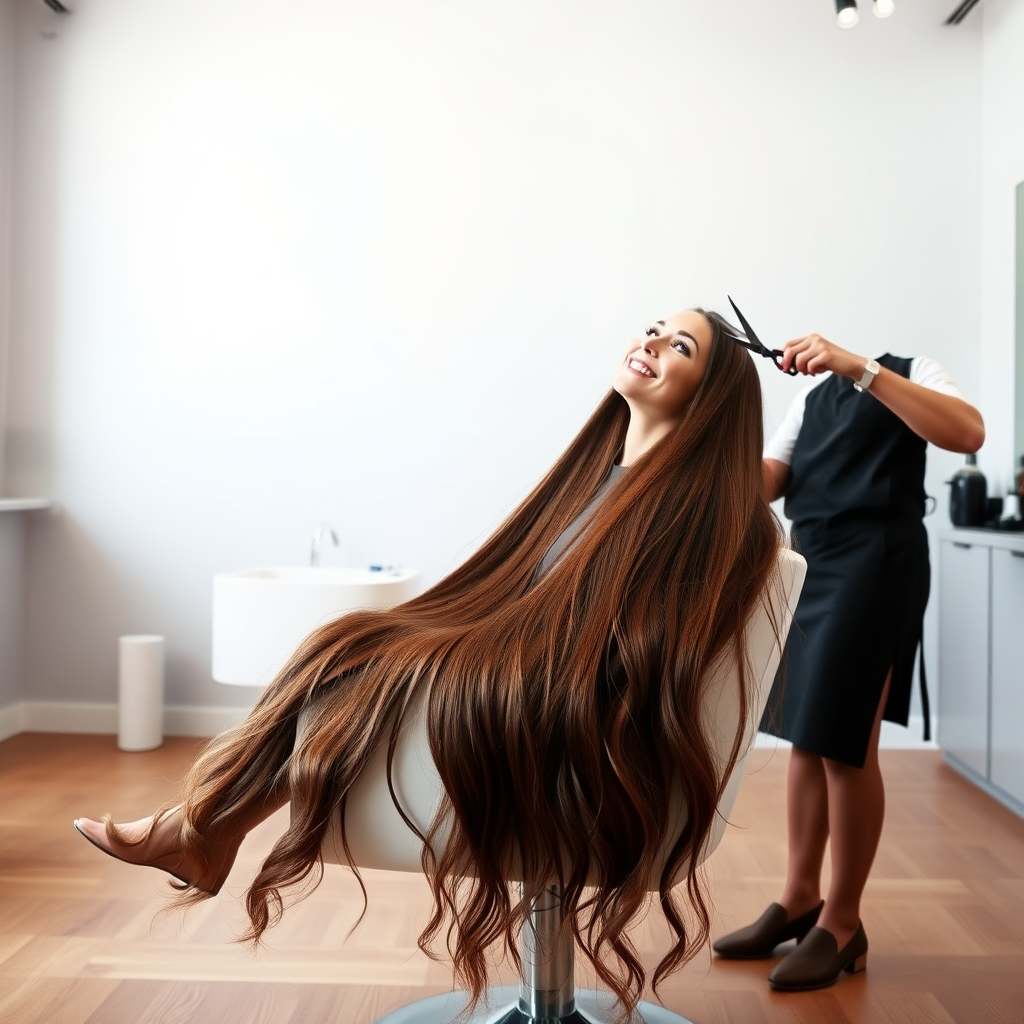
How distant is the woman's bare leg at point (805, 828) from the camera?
1.94m

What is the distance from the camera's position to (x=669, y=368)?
152 centimetres

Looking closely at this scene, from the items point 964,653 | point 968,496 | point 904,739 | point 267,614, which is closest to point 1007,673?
point 964,653

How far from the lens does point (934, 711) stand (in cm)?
372

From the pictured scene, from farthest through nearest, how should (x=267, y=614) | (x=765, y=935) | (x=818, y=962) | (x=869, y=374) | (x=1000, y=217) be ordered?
(x=1000, y=217) → (x=267, y=614) → (x=765, y=935) → (x=818, y=962) → (x=869, y=374)

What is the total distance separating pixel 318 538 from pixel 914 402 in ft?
7.97

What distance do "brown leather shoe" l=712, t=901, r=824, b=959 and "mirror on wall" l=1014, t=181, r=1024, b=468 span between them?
204 cm

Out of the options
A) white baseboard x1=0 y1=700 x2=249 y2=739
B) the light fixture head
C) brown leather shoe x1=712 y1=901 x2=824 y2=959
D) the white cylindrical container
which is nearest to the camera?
brown leather shoe x1=712 y1=901 x2=824 y2=959

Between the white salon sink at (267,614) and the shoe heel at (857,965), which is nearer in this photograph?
the shoe heel at (857,965)

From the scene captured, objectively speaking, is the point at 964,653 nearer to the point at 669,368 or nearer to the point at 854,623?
the point at 854,623

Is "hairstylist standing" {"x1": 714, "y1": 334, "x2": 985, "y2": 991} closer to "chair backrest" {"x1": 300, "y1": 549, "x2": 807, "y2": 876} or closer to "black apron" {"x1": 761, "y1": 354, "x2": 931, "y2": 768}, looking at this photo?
"black apron" {"x1": 761, "y1": 354, "x2": 931, "y2": 768}

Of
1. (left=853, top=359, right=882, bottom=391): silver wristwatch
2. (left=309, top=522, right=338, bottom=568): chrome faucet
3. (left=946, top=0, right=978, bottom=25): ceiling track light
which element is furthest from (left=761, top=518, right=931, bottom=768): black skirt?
(left=946, top=0, right=978, bottom=25): ceiling track light

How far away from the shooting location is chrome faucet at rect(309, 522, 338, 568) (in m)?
3.66

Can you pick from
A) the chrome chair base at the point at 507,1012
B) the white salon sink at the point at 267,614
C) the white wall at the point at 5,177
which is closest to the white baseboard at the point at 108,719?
the white salon sink at the point at 267,614

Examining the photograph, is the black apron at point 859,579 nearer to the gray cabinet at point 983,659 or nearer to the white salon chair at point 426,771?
the white salon chair at point 426,771
